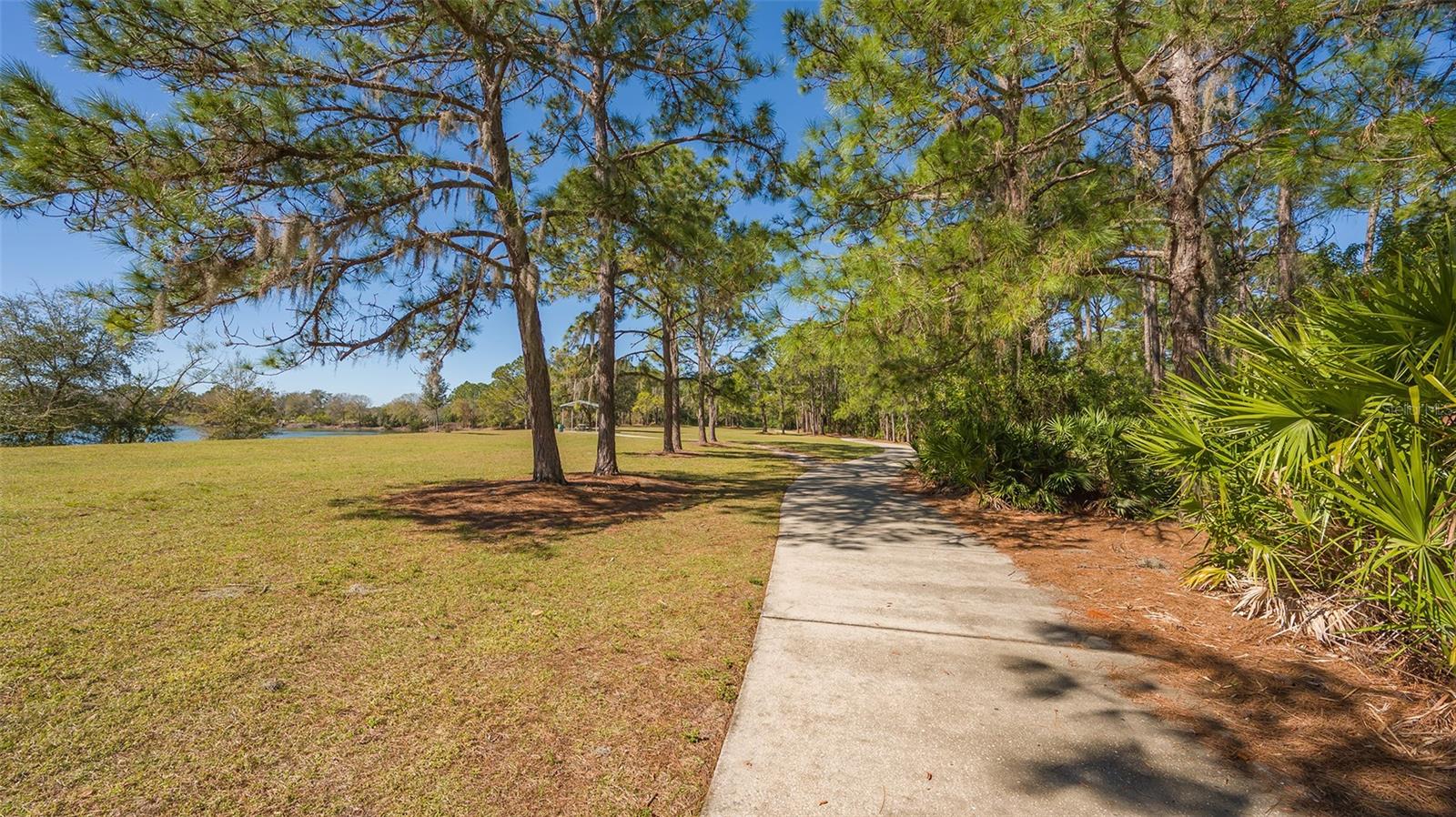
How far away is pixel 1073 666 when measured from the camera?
281 cm

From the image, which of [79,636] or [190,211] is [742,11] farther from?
[79,636]

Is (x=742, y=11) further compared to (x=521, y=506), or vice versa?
(x=521, y=506)

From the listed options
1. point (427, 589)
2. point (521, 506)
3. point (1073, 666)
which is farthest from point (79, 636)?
point (1073, 666)

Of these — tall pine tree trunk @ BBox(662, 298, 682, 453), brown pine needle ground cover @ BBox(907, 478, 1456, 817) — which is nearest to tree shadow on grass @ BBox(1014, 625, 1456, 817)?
brown pine needle ground cover @ BBox(907, 478, 1456, 817)

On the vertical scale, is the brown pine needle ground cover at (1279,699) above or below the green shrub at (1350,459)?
below

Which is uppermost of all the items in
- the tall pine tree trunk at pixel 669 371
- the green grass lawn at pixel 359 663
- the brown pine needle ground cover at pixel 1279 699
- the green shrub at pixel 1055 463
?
the tall pine tree trunk at pixel 669 371

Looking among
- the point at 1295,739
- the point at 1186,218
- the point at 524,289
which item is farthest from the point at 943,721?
the point at 524,289

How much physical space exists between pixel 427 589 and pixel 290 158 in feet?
15.6

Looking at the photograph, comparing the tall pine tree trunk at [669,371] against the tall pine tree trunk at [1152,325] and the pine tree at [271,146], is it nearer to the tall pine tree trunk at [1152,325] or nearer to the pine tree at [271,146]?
the pine tree at [271,146]

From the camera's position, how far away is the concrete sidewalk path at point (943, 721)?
1809 mm

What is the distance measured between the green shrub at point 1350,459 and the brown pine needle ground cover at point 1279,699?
0.29 metres

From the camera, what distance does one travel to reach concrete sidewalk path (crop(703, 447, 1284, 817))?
5.93ft

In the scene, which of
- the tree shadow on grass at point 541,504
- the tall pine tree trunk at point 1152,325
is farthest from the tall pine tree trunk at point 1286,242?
the tree shadow on grass at point 541,504

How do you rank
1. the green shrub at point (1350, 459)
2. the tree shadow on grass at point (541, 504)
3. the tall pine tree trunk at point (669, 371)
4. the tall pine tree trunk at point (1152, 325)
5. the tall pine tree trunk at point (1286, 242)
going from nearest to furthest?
the green shrub at point (1350, 459) < the tree shadow on grass at point (541, 504) < the tall pine tree trunk at point (1286, 242) < the tall pine tree trunk at point (1152, 325) < the tall pine tree trunk at point (669, 371)
